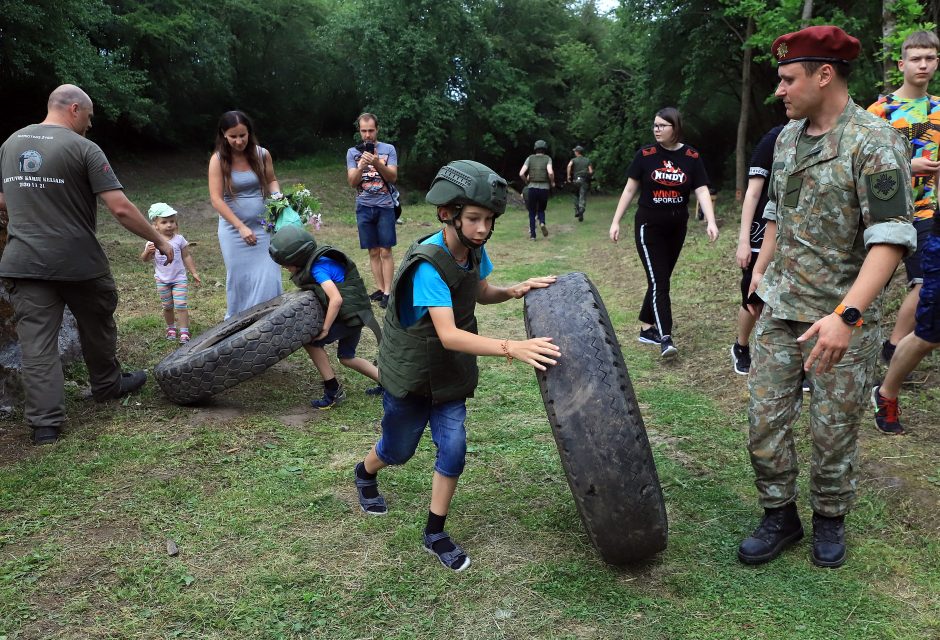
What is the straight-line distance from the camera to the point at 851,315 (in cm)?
265

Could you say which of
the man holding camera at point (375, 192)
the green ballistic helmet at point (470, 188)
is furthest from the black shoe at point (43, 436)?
the man holding camera at point (375, 192)

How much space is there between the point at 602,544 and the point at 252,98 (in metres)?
33.7

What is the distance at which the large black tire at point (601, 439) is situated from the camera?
112 inches

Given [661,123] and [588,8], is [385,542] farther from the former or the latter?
[588,8]

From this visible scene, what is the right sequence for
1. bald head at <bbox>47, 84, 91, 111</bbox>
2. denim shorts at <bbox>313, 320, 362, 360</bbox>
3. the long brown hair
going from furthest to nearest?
the long brown hair, denim shorts at <bbox>313, 320, 362, 360</bbox>, bald head at <bbox>47, 84, 91, 111</bbox>

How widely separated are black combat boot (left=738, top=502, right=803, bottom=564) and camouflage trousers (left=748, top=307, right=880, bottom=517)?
0.21 ft

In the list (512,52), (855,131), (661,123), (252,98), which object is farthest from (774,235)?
(252,98)

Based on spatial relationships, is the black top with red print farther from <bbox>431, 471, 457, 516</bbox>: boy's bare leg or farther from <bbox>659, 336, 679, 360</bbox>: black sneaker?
<bbox>431, 471, 457, 516</bbox>: boy's bare leg

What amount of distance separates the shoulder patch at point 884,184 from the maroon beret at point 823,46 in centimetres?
49

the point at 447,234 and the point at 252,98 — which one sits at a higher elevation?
the point at 252,98

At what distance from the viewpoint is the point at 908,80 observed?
454 centimetres

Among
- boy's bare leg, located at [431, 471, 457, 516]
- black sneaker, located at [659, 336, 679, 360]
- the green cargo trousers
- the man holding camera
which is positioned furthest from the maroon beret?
the man holding camera

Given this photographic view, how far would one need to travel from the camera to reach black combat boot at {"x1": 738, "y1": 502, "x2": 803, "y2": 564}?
3.19 meters

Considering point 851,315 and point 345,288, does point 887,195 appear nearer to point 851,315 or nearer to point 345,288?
point 851,315
